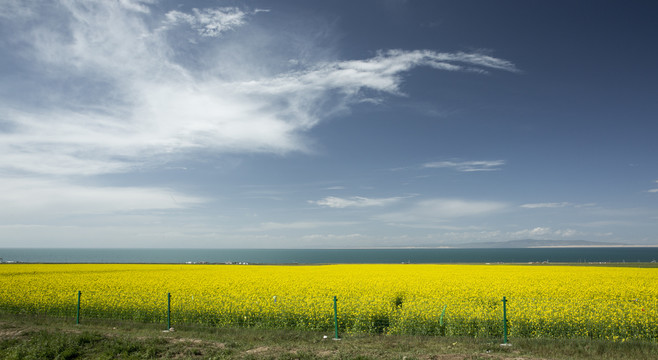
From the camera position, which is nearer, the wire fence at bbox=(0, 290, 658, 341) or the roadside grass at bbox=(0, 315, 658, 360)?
the roadside grass at bbox=(0, 315, 658, 360)

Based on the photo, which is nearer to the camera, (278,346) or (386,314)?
(278,346)

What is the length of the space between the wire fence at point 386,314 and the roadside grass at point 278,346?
108cm

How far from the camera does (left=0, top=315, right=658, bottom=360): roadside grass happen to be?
10.4 metres

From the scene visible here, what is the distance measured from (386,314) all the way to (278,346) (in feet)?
17.7

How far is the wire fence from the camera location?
13.1 meters

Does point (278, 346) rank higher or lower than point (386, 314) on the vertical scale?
higher

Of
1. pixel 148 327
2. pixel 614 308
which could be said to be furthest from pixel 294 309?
pixel 614 308

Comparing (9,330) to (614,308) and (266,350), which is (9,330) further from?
(614,308)

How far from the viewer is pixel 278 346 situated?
1126 centimetres

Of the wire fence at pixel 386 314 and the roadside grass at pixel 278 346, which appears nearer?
the roadside grass at pixel 278 346

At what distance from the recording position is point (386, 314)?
15.1 m

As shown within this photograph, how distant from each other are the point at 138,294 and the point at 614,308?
2059 cm

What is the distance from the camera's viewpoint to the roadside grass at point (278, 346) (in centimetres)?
1036

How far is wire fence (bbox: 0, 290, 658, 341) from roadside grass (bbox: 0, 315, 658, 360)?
1079 mm
